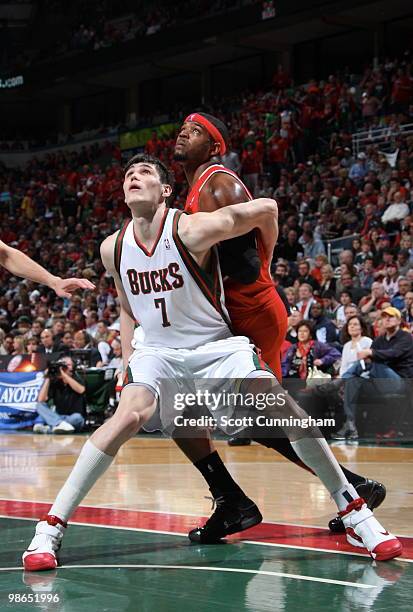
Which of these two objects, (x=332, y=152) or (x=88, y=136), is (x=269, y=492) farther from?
(x=88, y=136)

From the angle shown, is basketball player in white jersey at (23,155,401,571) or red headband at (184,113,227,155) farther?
red headband at (184,113,227,155)

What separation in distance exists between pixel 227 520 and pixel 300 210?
12715 mm

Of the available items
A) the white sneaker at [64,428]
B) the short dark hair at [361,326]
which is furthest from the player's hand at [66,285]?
the white sneaker at [64,428]

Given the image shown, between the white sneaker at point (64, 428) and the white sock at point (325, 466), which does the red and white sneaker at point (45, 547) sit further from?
the white sneaker at point (64, 428)

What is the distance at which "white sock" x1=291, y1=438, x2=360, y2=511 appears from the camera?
14.7ft

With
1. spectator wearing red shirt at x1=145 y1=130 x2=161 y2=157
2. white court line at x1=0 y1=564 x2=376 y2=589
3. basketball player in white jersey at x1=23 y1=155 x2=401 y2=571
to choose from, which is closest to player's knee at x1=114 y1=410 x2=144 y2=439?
basketball player in white jersey at x1=23 y1=155 x2=401 y2=571

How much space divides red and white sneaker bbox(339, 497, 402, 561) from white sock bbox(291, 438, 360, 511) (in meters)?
0.05

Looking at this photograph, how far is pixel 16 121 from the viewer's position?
33.5 meters

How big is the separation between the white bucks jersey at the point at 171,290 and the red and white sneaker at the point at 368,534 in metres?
1.02

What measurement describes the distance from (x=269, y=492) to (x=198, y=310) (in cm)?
247

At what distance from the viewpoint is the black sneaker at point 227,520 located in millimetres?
4887

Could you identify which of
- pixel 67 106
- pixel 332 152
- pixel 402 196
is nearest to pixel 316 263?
pixel 402 196

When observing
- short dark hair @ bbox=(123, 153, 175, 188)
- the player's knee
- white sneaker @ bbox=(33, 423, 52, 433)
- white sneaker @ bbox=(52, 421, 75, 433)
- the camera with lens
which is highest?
short dark hair @ bbox=(123, 153, 175, 188)

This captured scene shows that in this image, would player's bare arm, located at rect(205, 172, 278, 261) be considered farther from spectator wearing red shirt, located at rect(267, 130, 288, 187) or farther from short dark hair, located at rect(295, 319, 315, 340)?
spectator wearing red shirt, located at rect(267, 130, 288, 187)
